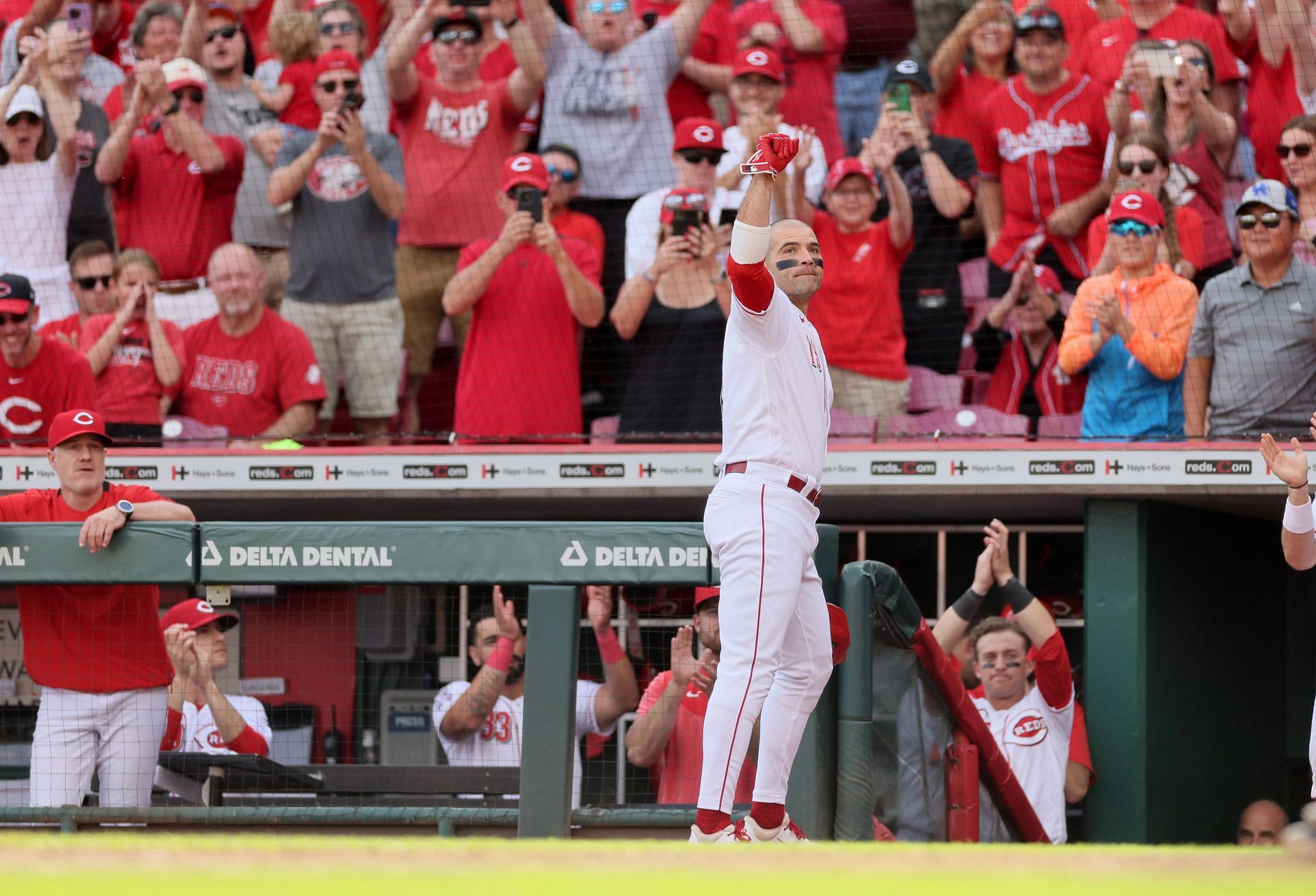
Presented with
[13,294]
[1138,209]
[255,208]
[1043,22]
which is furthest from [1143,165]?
[13,294]

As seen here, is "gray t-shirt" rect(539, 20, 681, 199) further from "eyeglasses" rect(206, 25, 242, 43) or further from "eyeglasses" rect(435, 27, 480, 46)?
"eyeglasses" rect(206, 25, 242, 43)

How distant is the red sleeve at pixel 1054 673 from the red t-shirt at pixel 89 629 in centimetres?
324

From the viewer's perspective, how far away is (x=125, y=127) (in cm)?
879

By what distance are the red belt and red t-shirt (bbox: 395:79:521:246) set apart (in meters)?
4.36

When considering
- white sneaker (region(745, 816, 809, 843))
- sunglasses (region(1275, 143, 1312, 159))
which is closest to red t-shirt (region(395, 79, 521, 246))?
sunglasses (region(1275, 143, 1312, 159))

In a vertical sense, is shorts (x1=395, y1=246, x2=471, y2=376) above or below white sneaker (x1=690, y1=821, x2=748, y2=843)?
above

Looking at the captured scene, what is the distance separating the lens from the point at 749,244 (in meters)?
4.08

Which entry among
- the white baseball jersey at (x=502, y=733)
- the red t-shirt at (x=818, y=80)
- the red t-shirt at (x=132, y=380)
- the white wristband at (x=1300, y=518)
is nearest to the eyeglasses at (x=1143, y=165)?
the red t-shirt at (x=818, y=80)

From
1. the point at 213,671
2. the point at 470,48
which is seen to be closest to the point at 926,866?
the point at 213,671

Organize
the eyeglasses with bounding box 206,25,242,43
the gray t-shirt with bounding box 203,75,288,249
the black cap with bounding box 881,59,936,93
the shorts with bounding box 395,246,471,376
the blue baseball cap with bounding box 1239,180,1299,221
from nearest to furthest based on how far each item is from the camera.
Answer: the blue baseball cap with bounding box 1239,180,1299,221 < the black cap with bounding box 881,59,936,93 < the shorts with bounding box 395,246,471,376 < the gray t-shirt with bounding box 203,75,288,249 < the eyeglasses with bounding box 206,25,242,43

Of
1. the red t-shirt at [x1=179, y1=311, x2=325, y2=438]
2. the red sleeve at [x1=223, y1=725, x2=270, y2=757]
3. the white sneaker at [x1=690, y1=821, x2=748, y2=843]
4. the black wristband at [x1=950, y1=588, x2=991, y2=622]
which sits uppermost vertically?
the red t-shirt at [x1=179, y1=311, x2=325, y2=438]

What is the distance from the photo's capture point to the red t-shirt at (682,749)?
5.20 meters

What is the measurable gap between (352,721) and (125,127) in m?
3.85

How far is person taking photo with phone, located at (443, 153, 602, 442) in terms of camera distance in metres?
7.73
